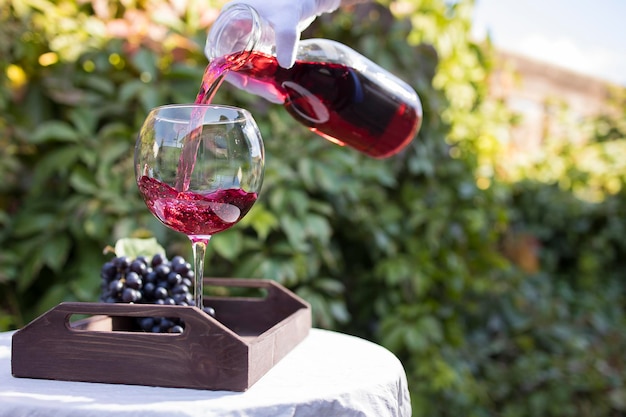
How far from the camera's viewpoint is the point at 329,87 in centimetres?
120

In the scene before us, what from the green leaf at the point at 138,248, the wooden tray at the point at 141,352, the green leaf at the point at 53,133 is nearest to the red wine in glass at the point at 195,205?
the wooden tray at the point at 141,352

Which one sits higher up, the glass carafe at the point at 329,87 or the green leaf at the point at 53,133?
the glass carafe at the point at 329,87

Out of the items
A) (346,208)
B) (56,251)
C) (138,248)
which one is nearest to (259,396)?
(138,248)

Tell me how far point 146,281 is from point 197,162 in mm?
308

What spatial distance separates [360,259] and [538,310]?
1516mm

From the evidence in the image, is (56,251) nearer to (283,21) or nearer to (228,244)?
(228,244)

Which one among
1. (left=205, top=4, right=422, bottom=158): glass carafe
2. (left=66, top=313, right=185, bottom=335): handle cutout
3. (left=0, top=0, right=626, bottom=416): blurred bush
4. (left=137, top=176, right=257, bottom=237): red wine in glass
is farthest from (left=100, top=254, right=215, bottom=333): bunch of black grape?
(left=0, top=0, right=626, bottom=416): blurred bush

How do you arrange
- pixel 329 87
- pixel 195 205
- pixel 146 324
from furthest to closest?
pixel 329 87 → pixel 146 324 → pixel 195 205

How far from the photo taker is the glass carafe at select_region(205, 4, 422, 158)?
106cm

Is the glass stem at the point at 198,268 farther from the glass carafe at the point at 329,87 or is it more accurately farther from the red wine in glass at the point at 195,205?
the glass carafe at the point at 329,87

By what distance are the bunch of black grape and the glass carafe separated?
35cm

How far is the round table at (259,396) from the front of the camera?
772 mm

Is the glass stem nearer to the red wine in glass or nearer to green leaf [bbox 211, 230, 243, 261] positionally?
the red wine in glass

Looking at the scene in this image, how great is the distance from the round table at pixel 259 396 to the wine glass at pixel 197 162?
255 mm
